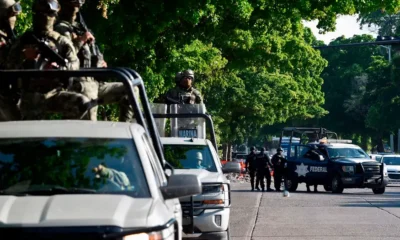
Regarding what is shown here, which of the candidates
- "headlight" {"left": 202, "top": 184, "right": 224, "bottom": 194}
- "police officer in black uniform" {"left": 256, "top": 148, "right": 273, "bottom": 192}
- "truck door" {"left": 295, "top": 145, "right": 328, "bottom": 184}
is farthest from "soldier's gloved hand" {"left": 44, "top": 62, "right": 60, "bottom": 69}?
"police officer in black uniform" {"left": 256, "top": 148, "right": 273, "bottom": 192}

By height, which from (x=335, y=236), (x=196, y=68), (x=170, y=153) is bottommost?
(x=335, y=236)

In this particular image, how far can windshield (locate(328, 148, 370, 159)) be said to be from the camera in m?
41.2

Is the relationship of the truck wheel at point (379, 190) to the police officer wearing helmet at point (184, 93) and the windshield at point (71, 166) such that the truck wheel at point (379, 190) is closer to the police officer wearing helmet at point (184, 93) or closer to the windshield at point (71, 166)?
the police officer wearing helmet at point (184, 93)

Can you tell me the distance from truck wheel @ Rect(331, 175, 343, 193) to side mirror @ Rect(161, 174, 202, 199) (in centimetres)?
3178

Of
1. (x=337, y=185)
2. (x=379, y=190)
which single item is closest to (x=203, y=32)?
(x=337, y=185)

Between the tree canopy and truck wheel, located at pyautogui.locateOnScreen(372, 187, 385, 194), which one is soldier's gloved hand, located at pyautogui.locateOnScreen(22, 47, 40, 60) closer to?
the tree canopy

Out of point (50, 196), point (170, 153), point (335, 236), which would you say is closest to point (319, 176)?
point (335, 236)

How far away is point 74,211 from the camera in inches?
291

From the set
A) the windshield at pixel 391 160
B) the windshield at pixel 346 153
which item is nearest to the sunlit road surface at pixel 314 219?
the windshield at pixel 346 153

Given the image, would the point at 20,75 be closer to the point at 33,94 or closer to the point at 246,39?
the point at 33,94

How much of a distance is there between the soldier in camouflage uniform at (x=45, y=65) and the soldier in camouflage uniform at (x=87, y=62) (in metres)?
0.23

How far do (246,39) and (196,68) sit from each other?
2.39 metres

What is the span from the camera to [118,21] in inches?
984

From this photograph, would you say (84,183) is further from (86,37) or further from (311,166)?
(311,166)
